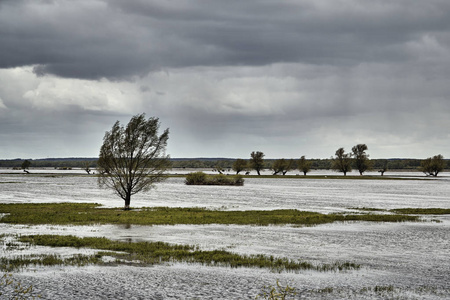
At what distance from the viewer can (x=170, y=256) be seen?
2558 cm

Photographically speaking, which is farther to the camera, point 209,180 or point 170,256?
point 209,180

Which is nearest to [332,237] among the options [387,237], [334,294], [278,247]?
[387,237]

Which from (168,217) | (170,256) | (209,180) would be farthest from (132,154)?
(209,180)

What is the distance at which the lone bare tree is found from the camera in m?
51.7

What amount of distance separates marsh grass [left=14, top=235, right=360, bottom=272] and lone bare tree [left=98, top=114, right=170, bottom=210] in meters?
21.4

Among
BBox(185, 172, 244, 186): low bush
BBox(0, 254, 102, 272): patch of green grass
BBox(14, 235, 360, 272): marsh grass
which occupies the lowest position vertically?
BBox(0, 254, 102, 272): patch of green grass

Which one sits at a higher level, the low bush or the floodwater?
the low bush

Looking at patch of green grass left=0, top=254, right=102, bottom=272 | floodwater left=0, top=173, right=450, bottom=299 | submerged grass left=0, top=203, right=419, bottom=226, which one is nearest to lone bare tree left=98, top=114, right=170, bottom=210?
submerged grass left=0, top=203, right=419, bottom=226

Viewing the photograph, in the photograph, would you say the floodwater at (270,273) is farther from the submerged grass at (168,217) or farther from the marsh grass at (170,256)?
the submerged grass at (168,217)

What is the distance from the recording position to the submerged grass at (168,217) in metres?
42.1

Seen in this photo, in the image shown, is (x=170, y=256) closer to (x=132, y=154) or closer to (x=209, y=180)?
(x=132, y=154)

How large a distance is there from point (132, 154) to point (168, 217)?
9887mm

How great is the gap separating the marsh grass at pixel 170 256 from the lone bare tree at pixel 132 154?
21.4 metres

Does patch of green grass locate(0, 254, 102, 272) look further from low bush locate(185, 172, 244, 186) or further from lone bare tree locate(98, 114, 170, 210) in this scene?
low bush locate(185, 172, 244, 186)
